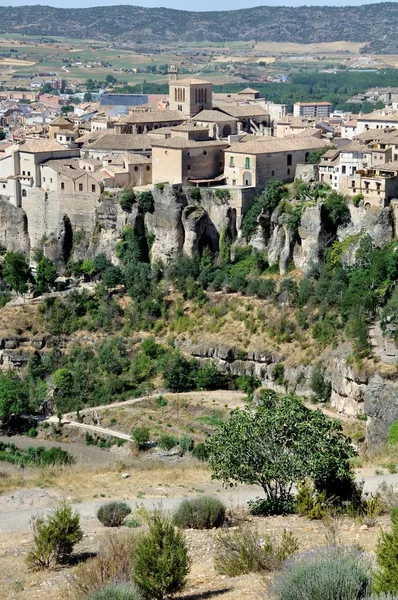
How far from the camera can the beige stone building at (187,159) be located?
126ft

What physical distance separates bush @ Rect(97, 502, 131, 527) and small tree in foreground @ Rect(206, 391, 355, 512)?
1504 mm

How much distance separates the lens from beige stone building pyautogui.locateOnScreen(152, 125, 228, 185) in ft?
126

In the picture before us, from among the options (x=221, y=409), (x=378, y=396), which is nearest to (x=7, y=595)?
(x=378, y=396)

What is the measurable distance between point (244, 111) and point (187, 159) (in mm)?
9473

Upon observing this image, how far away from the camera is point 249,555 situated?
11602mm

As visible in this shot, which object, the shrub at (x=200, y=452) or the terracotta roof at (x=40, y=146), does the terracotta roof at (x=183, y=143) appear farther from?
the shrub at (x=200, y=452)

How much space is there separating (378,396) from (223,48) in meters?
166

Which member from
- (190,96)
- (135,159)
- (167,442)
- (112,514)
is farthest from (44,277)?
(112,514)

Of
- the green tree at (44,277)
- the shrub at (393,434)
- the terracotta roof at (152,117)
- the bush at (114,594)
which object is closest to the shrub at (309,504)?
the bush at (114,594)

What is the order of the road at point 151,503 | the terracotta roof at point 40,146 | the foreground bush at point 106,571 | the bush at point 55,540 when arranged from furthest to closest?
the terracotta roof at point 40,146, the road at point 151,503, the bush at point 55,540, the foreground bush at point 106,571

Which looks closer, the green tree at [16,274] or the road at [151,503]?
the road at [151,503]

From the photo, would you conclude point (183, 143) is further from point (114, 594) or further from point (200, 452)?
point (114, 594)

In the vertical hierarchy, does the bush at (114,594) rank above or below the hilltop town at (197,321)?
above

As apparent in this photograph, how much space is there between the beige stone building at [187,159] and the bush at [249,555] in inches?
1086
